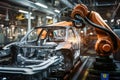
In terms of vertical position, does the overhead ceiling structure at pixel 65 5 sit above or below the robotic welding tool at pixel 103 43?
above

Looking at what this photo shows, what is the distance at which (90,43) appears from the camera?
58.9ft

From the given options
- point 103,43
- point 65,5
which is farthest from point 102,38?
point 65,5

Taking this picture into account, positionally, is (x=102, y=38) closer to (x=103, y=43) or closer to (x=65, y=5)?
(x=103, y=43)

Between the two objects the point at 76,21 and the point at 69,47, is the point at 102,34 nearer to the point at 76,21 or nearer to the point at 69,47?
the point at 76,21

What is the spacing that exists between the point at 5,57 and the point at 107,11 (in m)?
13.8

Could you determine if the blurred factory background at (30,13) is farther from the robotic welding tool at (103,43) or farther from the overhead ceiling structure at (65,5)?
the robotic welding tool at (103,43)

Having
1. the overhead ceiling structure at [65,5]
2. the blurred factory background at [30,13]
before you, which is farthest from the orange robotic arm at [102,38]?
the overhead ceiling structure at [65,5]

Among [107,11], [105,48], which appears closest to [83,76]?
[105,48]

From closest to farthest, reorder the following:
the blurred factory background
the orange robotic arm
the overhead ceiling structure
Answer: the orange robotic arm < the overhead ceiling structure < the blurred factory background

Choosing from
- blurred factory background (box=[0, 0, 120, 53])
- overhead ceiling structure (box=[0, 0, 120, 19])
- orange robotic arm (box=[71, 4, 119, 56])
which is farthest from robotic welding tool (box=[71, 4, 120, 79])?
overhead ceiling structure (box=[0, 0, 120, 19])

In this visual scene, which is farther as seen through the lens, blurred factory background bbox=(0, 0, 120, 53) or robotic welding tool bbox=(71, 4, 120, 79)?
blurred factory background bbox=(0, 0, 120, 53)

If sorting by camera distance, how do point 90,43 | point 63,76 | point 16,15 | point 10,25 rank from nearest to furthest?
point 63,76 → point 10,25 → point 90,43 → point 16,15

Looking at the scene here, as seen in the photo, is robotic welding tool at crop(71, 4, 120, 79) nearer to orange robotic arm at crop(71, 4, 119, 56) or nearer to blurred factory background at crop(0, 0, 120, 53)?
orange robotic arm at crop(71, 4, 119, 56)

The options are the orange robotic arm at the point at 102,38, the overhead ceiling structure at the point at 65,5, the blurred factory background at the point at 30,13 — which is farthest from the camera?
the blurred factory background at the point at 30,13
